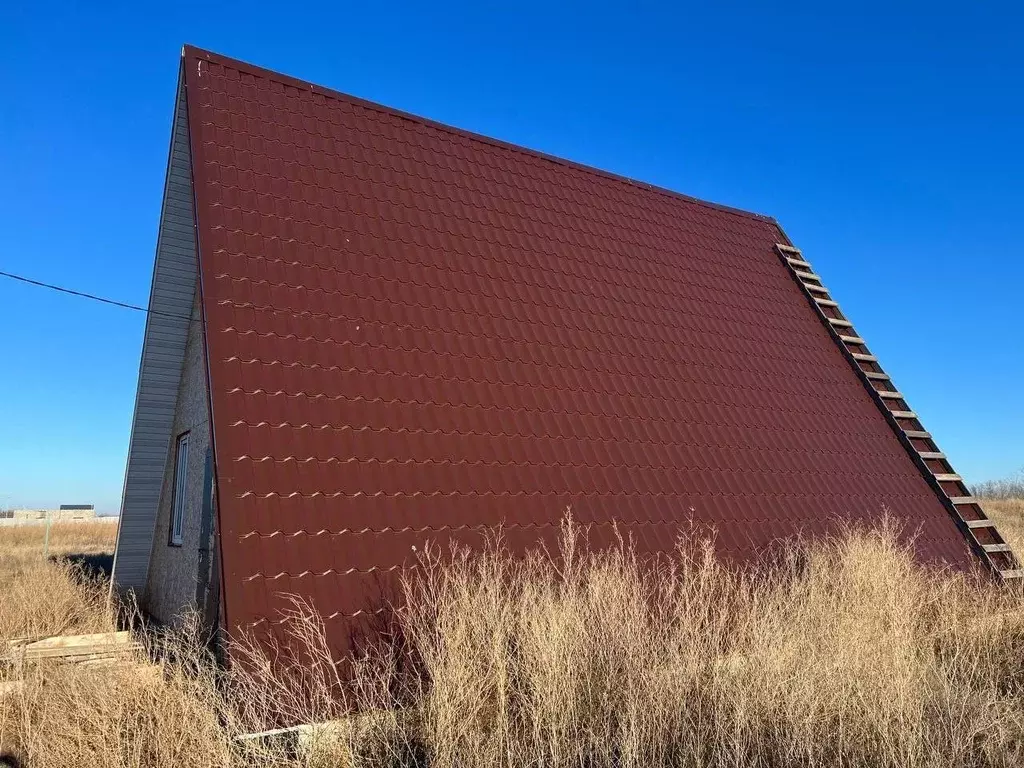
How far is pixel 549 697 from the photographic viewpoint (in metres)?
4.06

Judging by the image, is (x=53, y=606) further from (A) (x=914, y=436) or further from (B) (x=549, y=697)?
(A) (x=914, y=436)

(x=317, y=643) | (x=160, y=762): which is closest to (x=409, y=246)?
(x=317, y=643)

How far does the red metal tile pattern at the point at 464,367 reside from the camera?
560cm

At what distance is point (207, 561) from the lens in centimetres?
693

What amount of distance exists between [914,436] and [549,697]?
8156 millimetres

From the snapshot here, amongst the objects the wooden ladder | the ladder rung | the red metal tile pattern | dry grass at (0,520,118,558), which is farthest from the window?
dry grass at (0,520,118,558)

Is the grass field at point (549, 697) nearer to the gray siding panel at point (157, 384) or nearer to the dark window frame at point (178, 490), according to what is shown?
the dark window frame at point (178, 490)

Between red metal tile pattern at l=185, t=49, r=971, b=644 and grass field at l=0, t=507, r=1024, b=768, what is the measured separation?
0.58 metres

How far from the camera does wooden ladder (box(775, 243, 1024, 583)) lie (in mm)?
9242

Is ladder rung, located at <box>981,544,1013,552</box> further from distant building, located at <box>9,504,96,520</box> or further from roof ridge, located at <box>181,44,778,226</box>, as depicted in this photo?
distant building, located at <box>9,504,96,520</box>

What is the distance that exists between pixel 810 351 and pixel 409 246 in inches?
241

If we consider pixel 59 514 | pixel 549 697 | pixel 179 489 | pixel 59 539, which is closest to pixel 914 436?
pixel 549 697

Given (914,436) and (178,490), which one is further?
(914,436)

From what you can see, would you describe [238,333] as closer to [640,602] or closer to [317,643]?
[317,643]
